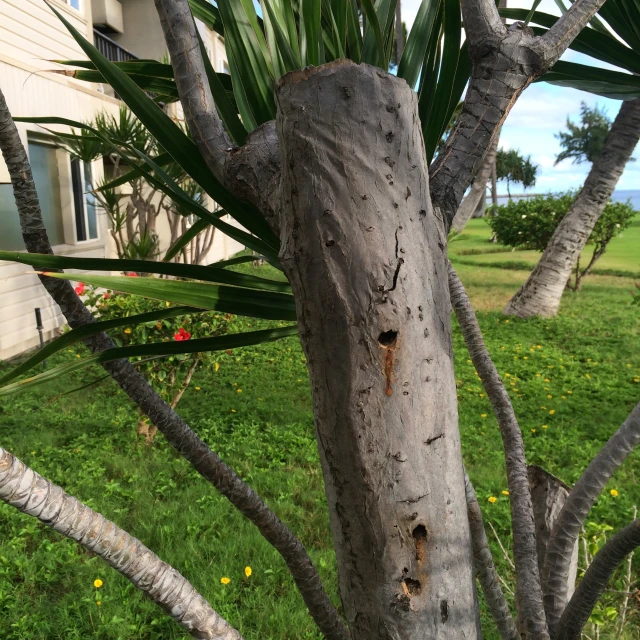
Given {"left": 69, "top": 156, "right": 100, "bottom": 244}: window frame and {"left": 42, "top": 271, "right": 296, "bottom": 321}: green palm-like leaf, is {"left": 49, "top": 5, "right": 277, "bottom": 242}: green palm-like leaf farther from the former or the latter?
{"left": 69, "top": 156, "right": 100, "bottom": 244}: window frame

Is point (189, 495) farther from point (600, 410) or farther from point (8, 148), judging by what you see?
point (600, 410)

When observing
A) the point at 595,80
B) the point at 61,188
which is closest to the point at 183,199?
the point at 595,80

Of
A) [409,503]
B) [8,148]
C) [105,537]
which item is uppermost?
[8,148]

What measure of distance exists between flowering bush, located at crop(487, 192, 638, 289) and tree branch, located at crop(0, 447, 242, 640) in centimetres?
1102

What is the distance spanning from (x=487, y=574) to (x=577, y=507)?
12.6 inches

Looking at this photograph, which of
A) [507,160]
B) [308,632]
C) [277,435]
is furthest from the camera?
[507,160]

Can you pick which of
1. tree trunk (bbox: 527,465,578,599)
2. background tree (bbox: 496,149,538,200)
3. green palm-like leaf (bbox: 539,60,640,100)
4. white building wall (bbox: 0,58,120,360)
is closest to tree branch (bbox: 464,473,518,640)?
tree trunk (bbox: 527,465,578,599)

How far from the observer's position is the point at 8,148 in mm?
1238

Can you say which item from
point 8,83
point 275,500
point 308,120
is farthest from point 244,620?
point 8,83

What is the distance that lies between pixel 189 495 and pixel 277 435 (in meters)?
1.08

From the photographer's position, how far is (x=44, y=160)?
8242mm

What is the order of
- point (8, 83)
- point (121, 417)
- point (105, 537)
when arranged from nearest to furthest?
point (105, 537) < point (121, 417) < point (8, 83)

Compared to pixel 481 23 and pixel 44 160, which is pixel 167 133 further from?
pixel 44 160

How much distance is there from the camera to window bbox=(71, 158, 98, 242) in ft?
29.7
